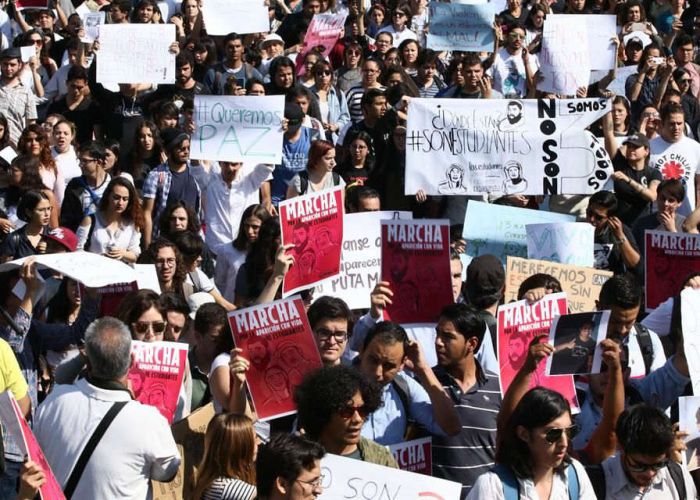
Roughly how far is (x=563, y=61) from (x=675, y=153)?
119cm

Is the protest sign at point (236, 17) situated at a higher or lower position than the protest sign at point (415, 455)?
higher

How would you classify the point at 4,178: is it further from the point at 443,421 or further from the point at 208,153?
the point at 443,421

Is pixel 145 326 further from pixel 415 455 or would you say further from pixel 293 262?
pixel 415 455

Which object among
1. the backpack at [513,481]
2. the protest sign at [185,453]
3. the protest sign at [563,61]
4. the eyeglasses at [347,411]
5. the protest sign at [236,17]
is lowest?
the protest sign at [185,453]

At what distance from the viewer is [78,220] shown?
11.6 meters

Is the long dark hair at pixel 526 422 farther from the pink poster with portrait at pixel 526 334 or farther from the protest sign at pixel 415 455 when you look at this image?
the pink poster with portrait at pixel 526 334

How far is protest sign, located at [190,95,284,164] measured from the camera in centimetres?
1159

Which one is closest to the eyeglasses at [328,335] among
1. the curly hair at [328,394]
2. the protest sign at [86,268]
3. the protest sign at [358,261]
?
the protest sign at [86,268]

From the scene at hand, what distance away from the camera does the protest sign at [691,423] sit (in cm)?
669

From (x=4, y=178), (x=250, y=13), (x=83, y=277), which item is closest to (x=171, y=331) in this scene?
(x=83, y=277)

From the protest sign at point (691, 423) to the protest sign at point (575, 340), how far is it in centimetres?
43

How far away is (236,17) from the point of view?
50.7 feet

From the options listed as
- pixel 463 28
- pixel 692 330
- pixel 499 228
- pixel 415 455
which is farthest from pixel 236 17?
pixel 415 455

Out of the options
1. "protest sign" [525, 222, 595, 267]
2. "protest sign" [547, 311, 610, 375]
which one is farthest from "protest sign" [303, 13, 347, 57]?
"protest sign" [547, 311, 610, 375]
